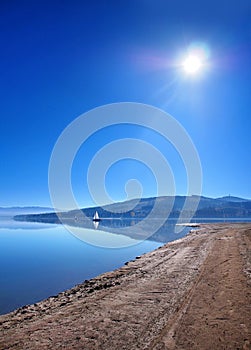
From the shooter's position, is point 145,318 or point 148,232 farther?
point 148,232

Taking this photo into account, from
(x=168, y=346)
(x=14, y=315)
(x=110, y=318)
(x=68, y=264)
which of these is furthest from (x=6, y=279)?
(x=168, y=346)

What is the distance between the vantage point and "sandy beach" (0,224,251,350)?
20.9ft

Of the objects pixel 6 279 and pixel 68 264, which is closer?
pixel 6 279

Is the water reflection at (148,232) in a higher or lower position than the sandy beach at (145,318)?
higher

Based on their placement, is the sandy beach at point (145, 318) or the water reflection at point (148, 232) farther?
the water reflection at point (148, 232)

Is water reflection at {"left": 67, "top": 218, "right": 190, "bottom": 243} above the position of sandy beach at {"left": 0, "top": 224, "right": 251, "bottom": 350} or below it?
above

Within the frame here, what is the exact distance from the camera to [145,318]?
Answer: 779 cm

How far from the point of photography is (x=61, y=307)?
9.80 metres

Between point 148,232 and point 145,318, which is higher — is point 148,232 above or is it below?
above

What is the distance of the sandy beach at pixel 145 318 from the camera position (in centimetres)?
637

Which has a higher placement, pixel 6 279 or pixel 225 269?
pixel 225 269

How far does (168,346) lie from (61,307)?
203 inches

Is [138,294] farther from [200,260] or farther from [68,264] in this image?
[68,264]

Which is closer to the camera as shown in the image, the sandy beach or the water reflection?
the sandy beach
